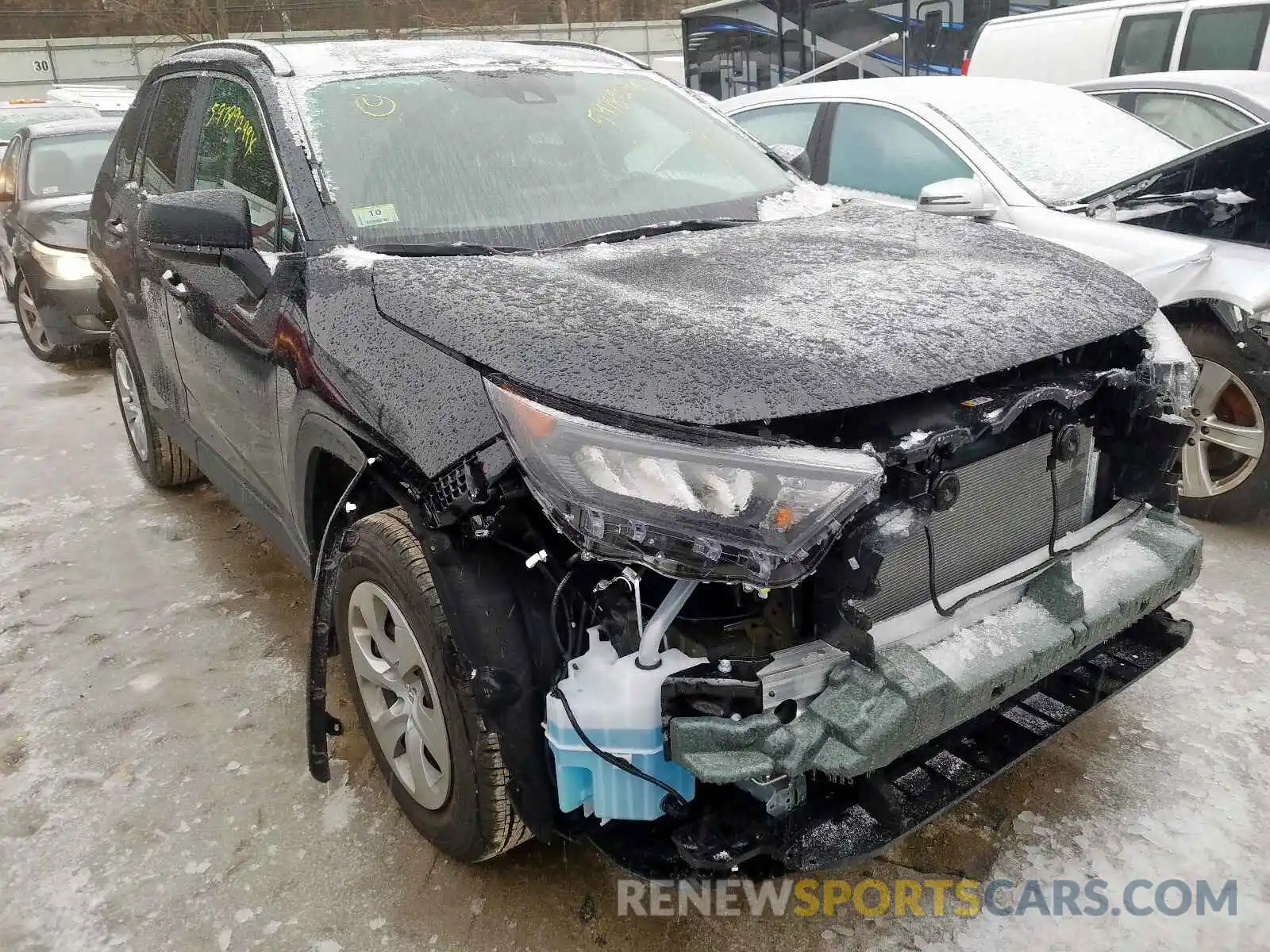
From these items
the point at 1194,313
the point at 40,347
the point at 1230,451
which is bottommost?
the point at 40,347

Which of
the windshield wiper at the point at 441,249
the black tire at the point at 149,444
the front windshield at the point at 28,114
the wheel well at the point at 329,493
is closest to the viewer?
the wheel well at the point at 329,493

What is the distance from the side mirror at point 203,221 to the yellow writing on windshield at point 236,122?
377 millimetres

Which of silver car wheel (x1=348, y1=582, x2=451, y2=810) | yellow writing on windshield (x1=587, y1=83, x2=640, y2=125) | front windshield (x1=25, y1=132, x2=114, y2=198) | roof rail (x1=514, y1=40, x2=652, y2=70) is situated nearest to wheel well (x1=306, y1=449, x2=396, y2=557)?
silver car wheel (x1=348, y1=582, x2=451, y2=810)

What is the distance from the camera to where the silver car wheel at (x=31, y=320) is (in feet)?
23.9

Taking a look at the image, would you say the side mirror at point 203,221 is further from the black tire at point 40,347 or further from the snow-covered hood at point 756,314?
the black tire at point 40,347

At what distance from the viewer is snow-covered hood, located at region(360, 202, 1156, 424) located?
171 cm

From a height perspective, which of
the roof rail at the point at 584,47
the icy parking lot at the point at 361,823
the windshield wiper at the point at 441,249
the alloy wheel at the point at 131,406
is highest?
the roof rail at the point at 584,47

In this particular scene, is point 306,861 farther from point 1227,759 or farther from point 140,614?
point 1227,759

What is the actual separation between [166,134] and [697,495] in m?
3.01

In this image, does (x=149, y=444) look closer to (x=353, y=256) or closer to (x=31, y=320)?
(x=353, y=256)

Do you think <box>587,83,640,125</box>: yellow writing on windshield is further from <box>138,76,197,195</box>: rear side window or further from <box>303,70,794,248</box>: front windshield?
<box>138,76,197,195</box>: rear side window

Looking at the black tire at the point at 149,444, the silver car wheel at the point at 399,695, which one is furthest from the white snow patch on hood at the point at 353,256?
the black tire at the point at 149,444

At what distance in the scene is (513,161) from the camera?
2705 millimetres

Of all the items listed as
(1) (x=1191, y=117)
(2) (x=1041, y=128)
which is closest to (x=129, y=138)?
(2) (x=1041, y=128)
